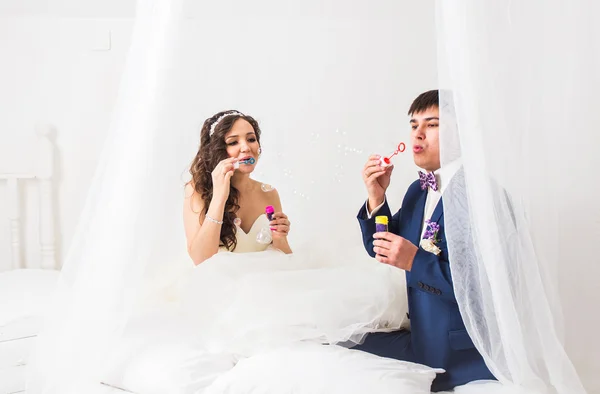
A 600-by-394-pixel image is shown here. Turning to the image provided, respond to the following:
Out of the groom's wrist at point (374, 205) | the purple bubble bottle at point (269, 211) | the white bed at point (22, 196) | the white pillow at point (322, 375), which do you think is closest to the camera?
the white pillow at point (322, 375)

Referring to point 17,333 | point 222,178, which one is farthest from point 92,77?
point 17,333

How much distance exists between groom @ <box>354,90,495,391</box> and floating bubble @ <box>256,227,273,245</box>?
1.91 feet

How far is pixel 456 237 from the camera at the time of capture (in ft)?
5.19

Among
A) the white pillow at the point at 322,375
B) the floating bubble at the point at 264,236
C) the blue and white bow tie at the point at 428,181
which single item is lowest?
the white pillow at the point at 322,375

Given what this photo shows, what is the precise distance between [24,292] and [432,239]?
1595mm

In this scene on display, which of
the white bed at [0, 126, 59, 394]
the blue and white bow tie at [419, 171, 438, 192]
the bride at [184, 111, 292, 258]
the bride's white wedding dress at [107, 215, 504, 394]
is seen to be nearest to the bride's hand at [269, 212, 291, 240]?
the bride at [184, 111, 292, 258]

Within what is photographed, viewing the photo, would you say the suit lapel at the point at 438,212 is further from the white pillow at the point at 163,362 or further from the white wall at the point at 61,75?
the white wall at the point at 61,75

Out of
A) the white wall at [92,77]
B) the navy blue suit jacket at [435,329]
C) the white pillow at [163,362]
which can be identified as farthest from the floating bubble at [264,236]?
the navy blue suit jacket at [435,329]

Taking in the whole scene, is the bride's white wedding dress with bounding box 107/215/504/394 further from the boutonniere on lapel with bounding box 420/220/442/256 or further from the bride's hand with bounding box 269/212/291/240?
the boutonniere on lapel with bounding box 420/220/442/256

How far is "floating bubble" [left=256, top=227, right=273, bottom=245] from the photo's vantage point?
8.43ft

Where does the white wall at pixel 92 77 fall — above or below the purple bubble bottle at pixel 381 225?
above

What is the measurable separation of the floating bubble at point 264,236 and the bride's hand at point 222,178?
0.83ft

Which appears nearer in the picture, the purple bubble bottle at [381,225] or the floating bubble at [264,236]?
the purple bubble bottle at [381,225]

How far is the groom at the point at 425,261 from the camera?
175 cm
